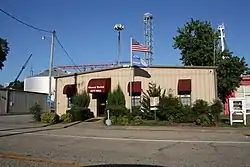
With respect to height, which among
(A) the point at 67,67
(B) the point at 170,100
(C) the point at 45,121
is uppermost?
(A) the point at 67,67

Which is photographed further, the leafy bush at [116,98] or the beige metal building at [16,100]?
the beige metal building at [16,100]

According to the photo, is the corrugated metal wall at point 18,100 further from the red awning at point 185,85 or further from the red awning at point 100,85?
the red awning at point 185,85

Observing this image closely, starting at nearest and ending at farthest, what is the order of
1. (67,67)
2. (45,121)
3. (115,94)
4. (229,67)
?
(45,121)
(115,94)
(229,67)
(67,67)

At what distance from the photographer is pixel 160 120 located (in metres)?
24.3

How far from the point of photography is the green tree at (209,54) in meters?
39.2

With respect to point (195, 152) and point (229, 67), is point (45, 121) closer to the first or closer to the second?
point (195, 152)

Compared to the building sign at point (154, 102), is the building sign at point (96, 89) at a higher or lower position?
higher

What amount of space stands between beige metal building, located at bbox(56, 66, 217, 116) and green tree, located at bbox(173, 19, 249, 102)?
45.1 ft

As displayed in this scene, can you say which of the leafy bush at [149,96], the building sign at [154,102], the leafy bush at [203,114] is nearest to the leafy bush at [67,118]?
the leafy bush at [149,96]

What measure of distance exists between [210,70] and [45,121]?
46.9ft

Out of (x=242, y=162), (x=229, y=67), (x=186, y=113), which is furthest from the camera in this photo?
(x=229, y=67)

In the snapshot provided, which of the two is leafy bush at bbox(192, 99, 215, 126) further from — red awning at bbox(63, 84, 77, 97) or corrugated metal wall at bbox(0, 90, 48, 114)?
corrugated metal wall at bbox(0, 90, 48, 114)

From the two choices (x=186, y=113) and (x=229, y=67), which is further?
(x=229, y=67)

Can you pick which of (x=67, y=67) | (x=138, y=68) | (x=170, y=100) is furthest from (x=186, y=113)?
(x=67, y=67)
